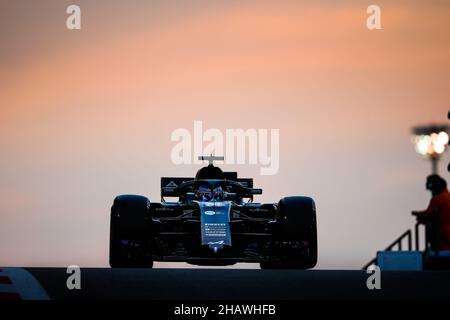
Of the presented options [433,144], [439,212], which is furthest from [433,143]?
[439,212]

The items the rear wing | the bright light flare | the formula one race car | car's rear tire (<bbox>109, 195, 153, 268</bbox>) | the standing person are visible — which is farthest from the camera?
the bright light flare

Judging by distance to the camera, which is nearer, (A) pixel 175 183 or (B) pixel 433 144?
(A) pixel 175 183

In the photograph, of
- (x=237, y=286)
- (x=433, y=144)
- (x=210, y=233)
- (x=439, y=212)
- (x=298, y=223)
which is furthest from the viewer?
(x=433, y=144)

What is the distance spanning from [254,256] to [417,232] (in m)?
8.15

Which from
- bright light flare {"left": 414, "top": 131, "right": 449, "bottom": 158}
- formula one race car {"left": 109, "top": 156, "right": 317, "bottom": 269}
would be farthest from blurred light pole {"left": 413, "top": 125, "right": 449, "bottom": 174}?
formula one race car {"left": 109, "top": 156, "right": 317, "bottom": 269}

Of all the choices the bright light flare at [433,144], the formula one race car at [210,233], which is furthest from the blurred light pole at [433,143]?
the formula one race car at [210,233]

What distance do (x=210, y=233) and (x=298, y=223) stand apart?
4.30ft

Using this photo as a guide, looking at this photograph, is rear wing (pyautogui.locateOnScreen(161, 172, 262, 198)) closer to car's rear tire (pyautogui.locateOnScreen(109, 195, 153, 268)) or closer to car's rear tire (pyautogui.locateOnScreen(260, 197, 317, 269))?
car's rear tire (pyautogui.locateOnScreen(109, 195, 153, 268))

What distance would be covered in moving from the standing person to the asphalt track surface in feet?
15.6

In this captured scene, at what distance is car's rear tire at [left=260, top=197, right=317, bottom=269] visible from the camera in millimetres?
18500

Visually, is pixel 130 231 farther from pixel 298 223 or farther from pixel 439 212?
pixel 439 212

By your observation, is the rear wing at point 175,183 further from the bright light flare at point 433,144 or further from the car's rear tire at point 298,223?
the bright light flare at point 433,144

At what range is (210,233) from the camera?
18766 millimetres
